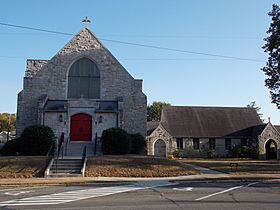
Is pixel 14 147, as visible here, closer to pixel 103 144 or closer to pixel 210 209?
pixel 103 144

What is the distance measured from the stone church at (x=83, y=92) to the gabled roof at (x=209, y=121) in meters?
11.7

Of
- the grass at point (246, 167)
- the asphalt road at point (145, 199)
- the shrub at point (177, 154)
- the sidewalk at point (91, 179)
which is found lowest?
the asphalt road at point (145, 199)

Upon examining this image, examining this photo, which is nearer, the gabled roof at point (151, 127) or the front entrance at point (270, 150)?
the gabled roof at point (151, 127)

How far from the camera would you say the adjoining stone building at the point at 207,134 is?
40.1m

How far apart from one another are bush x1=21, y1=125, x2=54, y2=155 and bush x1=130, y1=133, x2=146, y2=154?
21.2ft

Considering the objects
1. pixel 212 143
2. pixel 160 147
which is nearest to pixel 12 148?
pixel 160 147

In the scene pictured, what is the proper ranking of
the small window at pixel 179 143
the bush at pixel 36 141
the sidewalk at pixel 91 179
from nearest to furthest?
the sidewalk at pixel 91 179
the bush at pixel 36 141
the small window at pixel 179 143

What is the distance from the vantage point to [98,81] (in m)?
31.3

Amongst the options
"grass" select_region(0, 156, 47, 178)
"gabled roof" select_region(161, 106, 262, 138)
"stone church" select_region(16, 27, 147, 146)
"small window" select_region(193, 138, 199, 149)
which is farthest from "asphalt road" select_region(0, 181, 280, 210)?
"gabled roof" select_region(161, 106, 262, 138)

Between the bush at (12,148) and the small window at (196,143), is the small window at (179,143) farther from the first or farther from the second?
the bush at (12,148)

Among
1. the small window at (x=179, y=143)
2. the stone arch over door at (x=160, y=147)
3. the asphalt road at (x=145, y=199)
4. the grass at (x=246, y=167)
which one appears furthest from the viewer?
the small window at (x=179, y=143)

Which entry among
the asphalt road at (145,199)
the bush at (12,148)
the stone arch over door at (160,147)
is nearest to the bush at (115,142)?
the bush at (12,148)

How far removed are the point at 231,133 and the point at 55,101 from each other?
21890 millimetres

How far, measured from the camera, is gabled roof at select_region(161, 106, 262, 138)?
42.0m
